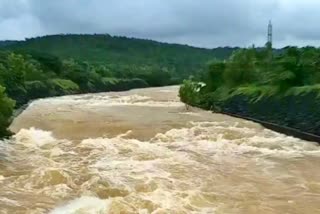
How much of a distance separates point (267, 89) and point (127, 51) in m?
103

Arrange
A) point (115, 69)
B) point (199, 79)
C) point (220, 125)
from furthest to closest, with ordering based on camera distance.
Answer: point (115, 69) < point (199, 79) < point (220, 125)

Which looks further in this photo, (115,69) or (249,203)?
(115,69)

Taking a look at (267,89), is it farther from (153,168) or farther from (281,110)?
(153,168)

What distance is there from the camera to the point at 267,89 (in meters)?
27.8

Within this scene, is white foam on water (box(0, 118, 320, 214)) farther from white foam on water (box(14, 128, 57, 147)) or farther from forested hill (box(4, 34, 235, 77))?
forested hill (box(4, 34, 235, 77))

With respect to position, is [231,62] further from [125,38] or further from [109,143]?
[125,38]

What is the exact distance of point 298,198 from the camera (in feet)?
38.3

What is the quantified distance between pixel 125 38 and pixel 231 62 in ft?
331

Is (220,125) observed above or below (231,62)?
below

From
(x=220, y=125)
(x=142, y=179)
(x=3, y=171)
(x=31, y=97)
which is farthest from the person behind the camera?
(x=31, y=97)

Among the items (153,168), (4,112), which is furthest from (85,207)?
(4,112)

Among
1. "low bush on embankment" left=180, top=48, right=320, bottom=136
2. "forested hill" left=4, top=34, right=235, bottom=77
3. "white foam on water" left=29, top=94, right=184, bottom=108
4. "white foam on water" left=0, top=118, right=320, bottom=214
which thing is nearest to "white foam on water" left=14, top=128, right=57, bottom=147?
"white foam on water" left=0, top=118, right=320, bottom=214

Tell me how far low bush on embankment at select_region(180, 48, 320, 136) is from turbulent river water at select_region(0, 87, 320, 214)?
5.22 ft

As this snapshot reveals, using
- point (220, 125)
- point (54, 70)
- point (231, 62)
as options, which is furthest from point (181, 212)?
point (54, 70)
